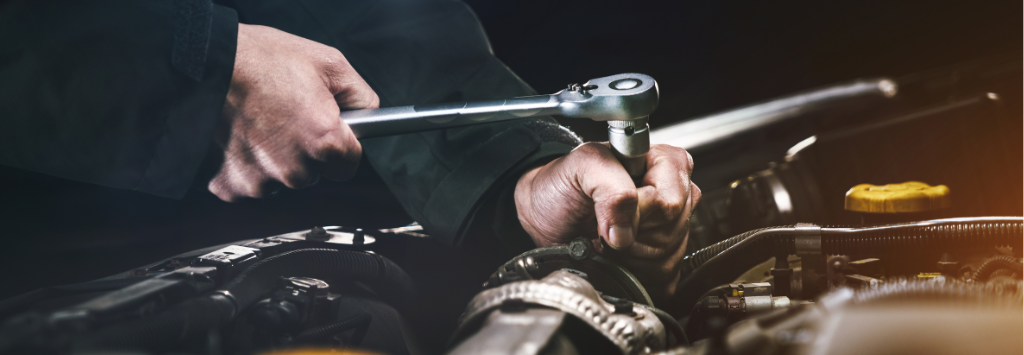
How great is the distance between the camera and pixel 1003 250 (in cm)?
51

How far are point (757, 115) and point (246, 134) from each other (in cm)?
104

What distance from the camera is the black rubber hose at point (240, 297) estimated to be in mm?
341

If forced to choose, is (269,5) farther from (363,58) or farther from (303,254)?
(303,254)

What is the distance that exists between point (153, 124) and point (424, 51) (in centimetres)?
59

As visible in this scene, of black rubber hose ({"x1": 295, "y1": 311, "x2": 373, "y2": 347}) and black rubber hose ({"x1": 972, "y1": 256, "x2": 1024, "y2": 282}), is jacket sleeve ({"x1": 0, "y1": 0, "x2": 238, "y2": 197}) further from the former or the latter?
black rubber hose ({"x1": 972, "y1": 256, "x2": 1024, "y2": 282})

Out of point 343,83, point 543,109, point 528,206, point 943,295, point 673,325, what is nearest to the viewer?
point 943,295

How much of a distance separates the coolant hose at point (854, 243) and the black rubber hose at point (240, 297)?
31 cm

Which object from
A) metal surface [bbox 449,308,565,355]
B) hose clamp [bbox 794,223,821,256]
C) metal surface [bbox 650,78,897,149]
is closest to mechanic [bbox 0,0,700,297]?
hose clamp [bbox 794,223,821,256]

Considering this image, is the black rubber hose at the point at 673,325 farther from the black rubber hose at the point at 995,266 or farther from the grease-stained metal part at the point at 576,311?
the black rubber hose at the point at 995,266

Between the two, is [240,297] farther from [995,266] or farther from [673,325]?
[995,266]

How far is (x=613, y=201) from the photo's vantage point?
0.56 m

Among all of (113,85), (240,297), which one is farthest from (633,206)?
(113,85)

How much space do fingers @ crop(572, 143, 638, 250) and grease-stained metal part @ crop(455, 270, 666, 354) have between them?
19 cm

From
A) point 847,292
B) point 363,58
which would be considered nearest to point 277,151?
point 363,58
